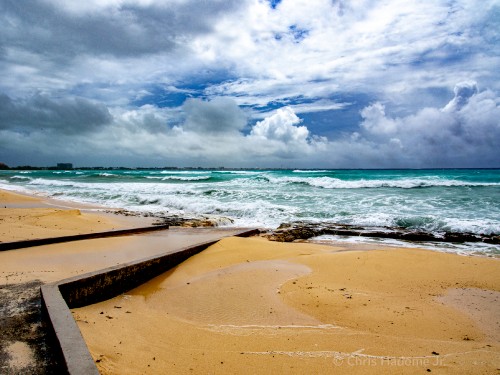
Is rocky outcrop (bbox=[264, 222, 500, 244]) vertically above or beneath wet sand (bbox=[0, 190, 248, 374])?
beneath

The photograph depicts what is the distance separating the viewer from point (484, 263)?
5520 millimetres

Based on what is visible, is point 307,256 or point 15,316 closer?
point 15,316

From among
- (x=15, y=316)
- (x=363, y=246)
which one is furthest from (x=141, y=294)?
(x=363, y=246)

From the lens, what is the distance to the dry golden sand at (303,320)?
2514mm

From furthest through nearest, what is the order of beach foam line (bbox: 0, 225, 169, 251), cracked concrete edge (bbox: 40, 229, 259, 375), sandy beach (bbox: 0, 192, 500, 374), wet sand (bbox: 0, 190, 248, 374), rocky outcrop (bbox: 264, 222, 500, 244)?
rocky outcrop (bbox: 264, 222, 500, 244)
beach foam line (bbox: 0, 225, 169, 251)
sandy beach (bbox: 0, 192, 500, 374)
wet sand (bbox: 0, 190, 248, 374)
cracked concrete edge (bbox: 40, 229, 259, 375)

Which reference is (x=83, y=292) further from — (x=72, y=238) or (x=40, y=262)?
(x=72, y=238)

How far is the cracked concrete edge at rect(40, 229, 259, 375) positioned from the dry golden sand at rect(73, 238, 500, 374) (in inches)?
5.5

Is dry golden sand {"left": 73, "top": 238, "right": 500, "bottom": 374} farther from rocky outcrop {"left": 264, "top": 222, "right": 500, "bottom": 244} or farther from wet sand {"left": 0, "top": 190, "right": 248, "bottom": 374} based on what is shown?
rocky outcrop {"left": 264, "top": 222, "right": 500, "bottom": 244}

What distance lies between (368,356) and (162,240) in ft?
17.7

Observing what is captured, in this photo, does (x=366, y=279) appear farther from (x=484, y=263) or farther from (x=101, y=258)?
(x=101, y=258)

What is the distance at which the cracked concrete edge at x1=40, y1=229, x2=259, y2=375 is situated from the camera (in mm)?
2000

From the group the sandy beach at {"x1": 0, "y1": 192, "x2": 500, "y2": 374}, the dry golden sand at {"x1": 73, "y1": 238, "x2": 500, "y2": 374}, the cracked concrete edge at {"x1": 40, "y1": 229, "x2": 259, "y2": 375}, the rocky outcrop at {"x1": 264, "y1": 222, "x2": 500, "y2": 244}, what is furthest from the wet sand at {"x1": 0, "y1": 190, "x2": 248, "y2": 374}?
the rocky outcrop at {"x1": 264, "y1": 222, "x2": 500, "y2": 244}

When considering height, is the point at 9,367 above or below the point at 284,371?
above

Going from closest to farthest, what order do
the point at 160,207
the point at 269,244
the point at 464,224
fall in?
the point at 269,244 → the point at 464,224 → the point at 160,207
